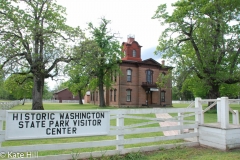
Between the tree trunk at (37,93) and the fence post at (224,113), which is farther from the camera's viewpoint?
the tree trunk at (37,93)

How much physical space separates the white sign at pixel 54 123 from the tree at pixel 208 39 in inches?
718

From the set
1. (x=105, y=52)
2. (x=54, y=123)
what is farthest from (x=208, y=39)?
(x=54, y=123)

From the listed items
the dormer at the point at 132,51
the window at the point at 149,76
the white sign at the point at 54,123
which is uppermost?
the dormer at the point at 132,51

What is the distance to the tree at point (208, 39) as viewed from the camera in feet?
67.9

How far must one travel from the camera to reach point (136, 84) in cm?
3616

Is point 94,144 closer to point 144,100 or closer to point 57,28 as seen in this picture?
point 57,28

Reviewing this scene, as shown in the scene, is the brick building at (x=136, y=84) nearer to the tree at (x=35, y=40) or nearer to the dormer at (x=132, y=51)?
the dormer at (x=132, y=51)

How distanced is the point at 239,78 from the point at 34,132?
822 inches

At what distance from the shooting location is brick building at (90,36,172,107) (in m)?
34.9

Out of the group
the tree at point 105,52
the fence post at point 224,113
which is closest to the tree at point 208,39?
the tree at point 105,52

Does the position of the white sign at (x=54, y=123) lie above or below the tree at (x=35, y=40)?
below

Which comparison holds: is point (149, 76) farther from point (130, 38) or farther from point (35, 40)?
point (35, 40)

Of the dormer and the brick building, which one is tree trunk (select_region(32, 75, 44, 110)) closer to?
the brick building

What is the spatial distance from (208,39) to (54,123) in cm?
2037
